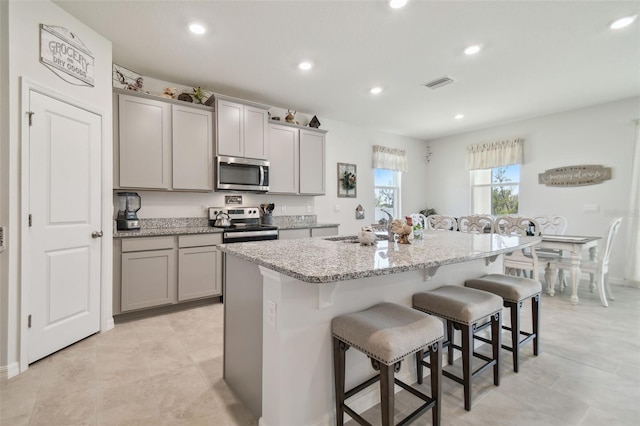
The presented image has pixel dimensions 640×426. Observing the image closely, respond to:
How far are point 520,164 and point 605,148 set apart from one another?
42.7 inches

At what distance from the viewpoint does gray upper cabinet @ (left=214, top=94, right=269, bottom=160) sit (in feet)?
11.8

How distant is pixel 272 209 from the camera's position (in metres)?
4.21

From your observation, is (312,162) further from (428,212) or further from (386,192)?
(428,212)

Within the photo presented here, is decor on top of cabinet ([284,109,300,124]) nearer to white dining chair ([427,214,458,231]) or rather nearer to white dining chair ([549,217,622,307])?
white dining chair ([427,214,458,231])

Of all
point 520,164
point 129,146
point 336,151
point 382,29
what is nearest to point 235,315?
point 129,146

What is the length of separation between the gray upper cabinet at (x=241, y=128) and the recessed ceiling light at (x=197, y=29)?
1.00m

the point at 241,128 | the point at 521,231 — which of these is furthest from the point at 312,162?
the point at 521,231

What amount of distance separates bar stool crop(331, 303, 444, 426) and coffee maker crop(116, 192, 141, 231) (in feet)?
8.83

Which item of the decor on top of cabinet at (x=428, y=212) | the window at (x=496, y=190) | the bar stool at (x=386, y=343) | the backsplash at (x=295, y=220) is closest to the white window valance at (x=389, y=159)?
the decor on top of cabinet at (x=428, y=212)

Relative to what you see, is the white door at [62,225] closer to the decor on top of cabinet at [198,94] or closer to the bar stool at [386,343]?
the decor on top of cabinet at [198,94]

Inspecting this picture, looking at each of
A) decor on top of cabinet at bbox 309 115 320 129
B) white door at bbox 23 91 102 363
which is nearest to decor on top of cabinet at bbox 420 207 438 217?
decor on top of cabinet at bbox 309 115 320 129

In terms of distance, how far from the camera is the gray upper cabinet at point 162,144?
3.04 meters

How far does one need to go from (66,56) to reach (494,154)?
6.05 m

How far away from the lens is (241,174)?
12.4 feet
